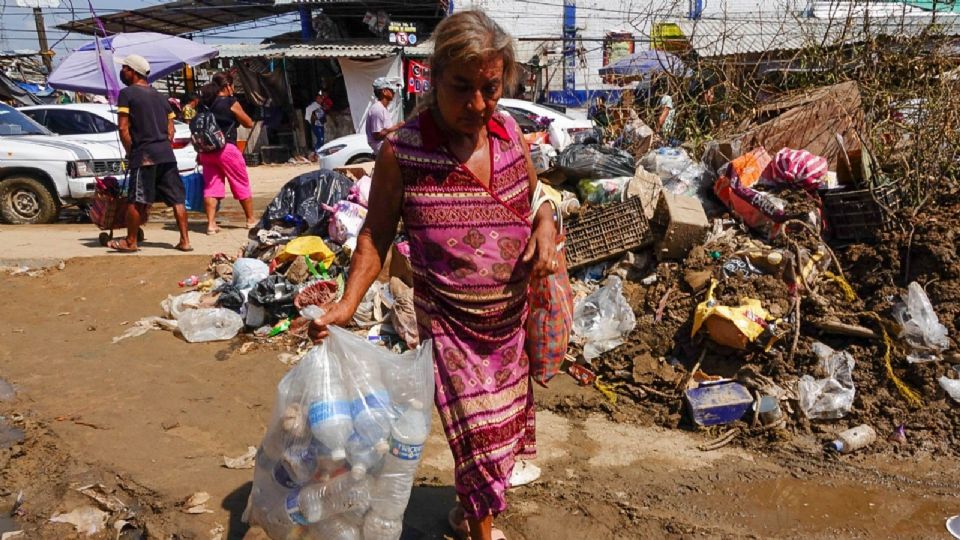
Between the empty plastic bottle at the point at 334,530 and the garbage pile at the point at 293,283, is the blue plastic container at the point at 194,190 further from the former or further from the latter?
the empty plastic bottle at the point at 334,530

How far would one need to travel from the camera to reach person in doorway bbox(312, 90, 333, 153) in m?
17.5

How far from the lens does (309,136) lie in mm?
18578

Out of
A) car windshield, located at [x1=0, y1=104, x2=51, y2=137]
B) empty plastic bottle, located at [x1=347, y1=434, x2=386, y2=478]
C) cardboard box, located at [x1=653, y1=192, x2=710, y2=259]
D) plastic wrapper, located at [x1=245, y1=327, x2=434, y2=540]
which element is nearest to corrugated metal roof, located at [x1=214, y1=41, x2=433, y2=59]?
car windshield, located at [x1=0, y1=104, x2=51, y2=137]

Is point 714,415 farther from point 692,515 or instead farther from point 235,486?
point 235,486

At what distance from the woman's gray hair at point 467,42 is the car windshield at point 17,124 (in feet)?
29.7

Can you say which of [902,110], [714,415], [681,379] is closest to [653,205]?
[681,379]

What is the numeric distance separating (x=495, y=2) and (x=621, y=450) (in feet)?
58.7

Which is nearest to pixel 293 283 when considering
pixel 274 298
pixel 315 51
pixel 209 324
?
pixel 274 298

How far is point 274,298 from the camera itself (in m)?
5.03

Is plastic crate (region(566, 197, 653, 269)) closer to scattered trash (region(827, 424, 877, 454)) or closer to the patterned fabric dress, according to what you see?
scattered trash (region(827, 424, 877, 454))

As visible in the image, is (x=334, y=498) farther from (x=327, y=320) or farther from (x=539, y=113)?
(x=539, y=113)

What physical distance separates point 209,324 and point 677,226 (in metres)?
3.29

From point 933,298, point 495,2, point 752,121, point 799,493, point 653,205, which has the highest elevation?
point 495,2

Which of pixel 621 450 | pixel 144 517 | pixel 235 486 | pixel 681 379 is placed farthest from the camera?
pixel 681 379
